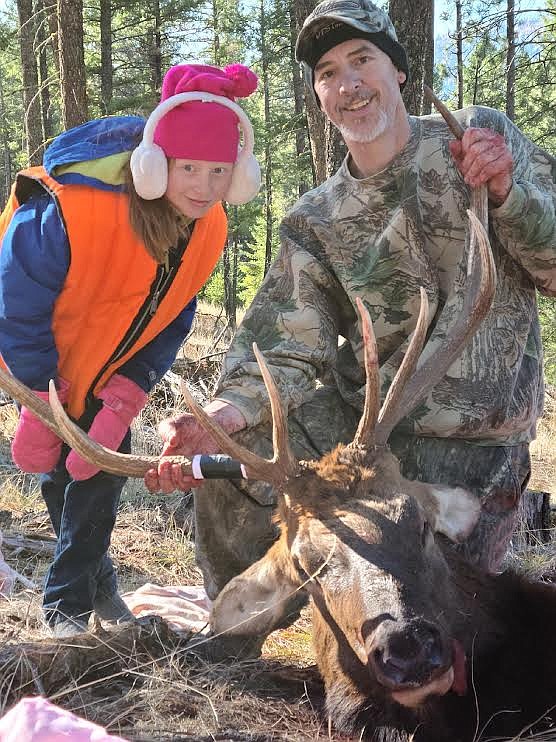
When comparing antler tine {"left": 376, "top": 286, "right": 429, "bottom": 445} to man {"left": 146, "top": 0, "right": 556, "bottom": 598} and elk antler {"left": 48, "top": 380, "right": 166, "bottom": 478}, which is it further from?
man {"left": 146, "top": 0, "right": 556, "bottom": 598}

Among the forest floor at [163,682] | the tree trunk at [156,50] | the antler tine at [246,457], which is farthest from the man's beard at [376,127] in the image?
the tree trunk at [156,50]

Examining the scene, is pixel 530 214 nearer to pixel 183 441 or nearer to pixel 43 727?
pixel 183 441

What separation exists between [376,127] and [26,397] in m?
2.24

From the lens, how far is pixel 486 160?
350 centimetres

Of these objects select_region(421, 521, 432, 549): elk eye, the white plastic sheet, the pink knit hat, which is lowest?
the white plastic sheet

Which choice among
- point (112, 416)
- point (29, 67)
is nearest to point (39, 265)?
point (112, 416)

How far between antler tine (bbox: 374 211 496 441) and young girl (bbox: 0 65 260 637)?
130 cm

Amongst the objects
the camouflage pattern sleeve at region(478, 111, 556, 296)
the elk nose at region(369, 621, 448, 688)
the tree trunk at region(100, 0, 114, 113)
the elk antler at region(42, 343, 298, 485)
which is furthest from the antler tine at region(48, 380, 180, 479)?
the tree trunk at region(100, 0, 114, 113)

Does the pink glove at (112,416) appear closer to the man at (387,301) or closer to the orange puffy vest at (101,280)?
the orange puffy vest at (101,280)

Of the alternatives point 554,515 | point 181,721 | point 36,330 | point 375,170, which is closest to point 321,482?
point 181,721

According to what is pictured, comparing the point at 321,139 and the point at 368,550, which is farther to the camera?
the point at 321,139

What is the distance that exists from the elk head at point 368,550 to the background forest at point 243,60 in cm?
368

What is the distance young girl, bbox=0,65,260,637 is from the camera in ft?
11.6

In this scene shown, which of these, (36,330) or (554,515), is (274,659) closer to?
(36,330)
